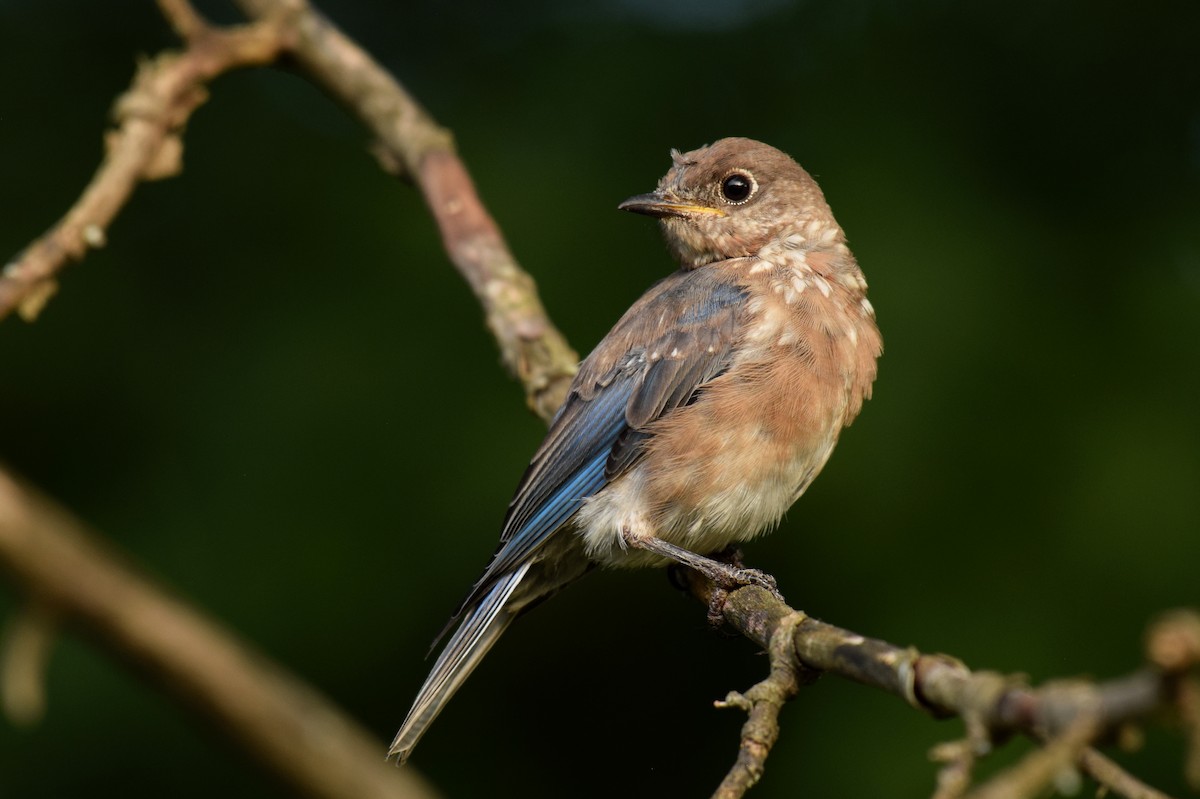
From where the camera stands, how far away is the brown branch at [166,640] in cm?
99

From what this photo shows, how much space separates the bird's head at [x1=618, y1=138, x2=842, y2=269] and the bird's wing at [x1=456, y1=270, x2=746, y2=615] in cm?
37

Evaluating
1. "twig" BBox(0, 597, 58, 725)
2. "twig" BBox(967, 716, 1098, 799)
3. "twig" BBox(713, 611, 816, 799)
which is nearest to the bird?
"twig" BBox(713, 611, 816, 799)

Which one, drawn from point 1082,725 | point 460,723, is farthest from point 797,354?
point 1082,725

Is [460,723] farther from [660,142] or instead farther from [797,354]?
[660,142]

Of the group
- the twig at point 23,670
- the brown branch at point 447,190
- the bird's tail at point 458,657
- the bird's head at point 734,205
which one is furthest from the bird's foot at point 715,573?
the twig at point 23,670

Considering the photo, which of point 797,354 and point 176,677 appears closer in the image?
point 176,677

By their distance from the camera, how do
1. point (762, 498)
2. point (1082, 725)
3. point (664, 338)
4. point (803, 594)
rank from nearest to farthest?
point (1082, 725)
point (762, 498)
point (664, 338)
point (803, 594)

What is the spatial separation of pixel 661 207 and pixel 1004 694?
3.12 metres

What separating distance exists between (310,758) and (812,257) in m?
3.85

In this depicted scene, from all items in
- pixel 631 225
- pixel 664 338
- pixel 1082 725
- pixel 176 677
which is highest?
pixel 631 225

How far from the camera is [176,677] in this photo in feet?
3.28

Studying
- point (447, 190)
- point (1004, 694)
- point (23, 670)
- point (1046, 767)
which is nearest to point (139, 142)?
point (447, 190)

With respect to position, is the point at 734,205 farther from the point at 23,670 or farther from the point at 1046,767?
the point at 23,670

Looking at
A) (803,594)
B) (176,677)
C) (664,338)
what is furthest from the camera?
(803,594)
